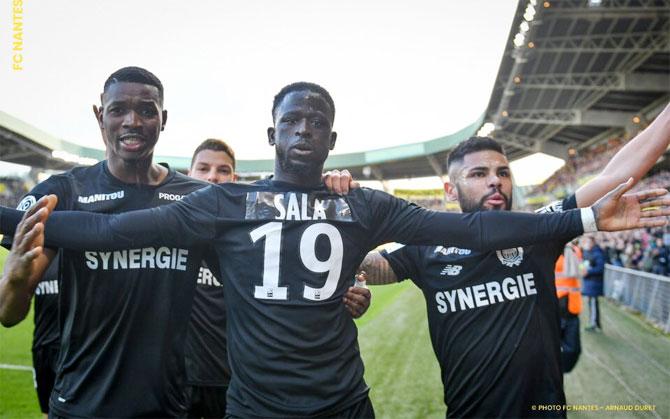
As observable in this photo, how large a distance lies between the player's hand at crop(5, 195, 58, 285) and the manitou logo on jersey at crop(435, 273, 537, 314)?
184 cm

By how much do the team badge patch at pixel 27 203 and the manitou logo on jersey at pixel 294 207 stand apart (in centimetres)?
90

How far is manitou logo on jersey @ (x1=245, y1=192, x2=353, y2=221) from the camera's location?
6.67ft

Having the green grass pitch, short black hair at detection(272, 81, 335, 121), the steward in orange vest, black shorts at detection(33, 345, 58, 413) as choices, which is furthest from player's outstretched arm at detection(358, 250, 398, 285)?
the steward in orange vest

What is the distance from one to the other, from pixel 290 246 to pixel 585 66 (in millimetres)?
20701

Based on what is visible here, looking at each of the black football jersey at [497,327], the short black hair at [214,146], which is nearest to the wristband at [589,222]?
the black football jersey at [497,327]

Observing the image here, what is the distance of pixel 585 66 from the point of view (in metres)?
19.3

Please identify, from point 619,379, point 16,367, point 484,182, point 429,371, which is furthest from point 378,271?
point 16,367

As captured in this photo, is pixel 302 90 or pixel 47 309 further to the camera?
pixel 47 309

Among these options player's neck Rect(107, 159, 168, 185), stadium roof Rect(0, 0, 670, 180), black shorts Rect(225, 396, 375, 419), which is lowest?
black shorts Rect(225, 396, 375, 419)

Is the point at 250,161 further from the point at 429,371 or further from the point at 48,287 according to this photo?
the point at 48,287

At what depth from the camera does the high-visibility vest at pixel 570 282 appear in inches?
219

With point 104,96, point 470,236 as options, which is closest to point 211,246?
point 104,96

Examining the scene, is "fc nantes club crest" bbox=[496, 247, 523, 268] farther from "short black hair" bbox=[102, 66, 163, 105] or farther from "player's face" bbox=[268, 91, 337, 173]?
"short black hair" bbox=[102, 66, 163, 105]

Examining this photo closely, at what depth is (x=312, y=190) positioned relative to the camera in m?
2.13
